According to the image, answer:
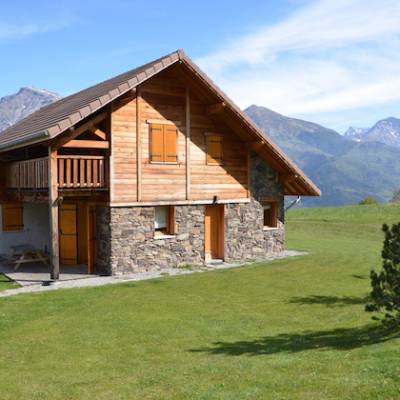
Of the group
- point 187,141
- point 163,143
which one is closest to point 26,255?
→ point 163,143

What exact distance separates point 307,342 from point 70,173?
9811mm

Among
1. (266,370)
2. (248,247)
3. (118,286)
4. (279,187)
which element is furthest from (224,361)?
(279,187)

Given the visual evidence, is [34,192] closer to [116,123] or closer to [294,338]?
[116,123]

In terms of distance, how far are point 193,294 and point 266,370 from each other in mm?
6848

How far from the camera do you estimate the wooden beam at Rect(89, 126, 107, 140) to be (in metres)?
15.8

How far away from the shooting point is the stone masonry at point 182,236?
1645 centimetres

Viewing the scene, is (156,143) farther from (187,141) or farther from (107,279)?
(107,279)

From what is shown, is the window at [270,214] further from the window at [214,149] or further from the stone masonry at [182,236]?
the window at [214,149]

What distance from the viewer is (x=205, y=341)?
9.29m

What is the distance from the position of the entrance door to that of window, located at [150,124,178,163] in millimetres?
2997

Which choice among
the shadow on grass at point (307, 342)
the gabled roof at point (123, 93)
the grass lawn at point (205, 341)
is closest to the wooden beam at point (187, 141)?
the gabled roof at point (123, 93)

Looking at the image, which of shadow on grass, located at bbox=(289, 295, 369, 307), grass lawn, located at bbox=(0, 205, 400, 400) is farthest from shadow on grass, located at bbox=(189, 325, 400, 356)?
shadow on grass, located at bbox=(289, 295, 369, 307)

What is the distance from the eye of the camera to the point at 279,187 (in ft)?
68.4

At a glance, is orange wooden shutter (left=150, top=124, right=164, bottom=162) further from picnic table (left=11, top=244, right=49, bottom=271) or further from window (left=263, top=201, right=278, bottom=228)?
window (left=263, top=201, right=278, bottom=228)
